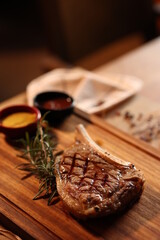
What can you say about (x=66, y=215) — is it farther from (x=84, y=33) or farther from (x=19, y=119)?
(x=84, y=33)

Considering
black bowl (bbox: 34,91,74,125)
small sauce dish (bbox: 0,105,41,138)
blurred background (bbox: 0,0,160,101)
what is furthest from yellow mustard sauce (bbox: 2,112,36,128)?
blurred background (bbox: 0,0,160,101)

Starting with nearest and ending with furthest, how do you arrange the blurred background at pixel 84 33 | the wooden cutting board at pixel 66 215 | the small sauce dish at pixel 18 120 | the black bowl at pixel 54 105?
the wooden cutting board at pixel 66 215 → the small sauce dish at pixel 18 120 → the black bowl at pixel 54 105 → the blurred background at pixel 84 33

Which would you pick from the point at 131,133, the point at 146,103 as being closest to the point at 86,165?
the point at 131,133

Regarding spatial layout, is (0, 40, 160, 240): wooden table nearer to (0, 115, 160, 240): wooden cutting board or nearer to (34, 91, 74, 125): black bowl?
(0, 115, 160, 240): wooden cutting board

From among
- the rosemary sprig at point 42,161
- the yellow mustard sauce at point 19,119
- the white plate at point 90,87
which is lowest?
the white plate at point 90,87

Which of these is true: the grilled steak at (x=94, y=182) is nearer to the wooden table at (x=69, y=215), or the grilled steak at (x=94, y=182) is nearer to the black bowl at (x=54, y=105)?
the wooden table at (x=69, y=215)

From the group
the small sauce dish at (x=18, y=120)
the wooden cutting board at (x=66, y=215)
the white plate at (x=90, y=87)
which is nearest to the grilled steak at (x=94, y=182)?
the wooden cutting board at (x=66, y=215)

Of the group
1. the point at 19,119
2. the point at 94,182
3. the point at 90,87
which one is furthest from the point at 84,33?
the point at 94,182
